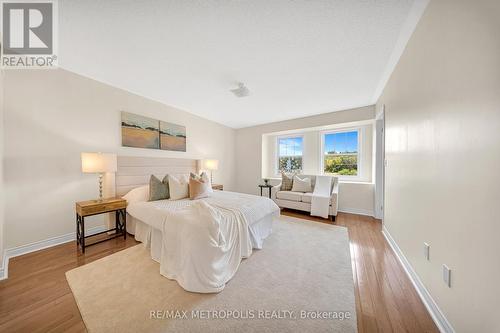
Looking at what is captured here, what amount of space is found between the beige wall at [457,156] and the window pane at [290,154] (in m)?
3.25

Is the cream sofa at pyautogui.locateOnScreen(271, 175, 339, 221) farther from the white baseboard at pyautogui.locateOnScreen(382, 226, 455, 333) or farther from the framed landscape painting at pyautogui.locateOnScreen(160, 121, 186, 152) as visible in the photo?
the framed landscape painting at pyautogui.locateOnScreen(160, 121, 186, 152)

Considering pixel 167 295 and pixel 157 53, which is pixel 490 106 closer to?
pixel 167 295

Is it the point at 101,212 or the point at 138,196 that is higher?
the point at 138,196

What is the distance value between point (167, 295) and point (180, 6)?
8.20 ft

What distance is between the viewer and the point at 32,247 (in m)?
2.13

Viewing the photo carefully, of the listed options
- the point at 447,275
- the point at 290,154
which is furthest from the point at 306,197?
the point at 447,275

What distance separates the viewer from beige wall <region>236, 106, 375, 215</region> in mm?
3812

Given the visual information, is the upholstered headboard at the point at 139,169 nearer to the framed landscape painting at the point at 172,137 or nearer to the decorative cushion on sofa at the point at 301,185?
the framed landscape painting at the point at 172,137

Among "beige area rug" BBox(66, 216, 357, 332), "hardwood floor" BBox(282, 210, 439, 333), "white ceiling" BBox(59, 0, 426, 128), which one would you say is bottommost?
"hardwood floor" BBox(282, 210, 439, 333)

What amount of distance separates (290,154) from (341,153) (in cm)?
141

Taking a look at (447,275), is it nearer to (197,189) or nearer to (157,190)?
(197,189)

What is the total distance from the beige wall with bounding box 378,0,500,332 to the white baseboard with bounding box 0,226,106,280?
3.81 meters

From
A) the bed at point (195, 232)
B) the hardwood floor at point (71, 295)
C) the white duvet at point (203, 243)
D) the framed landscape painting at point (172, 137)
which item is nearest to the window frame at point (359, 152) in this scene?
the hardwood floor at point (71, 295)

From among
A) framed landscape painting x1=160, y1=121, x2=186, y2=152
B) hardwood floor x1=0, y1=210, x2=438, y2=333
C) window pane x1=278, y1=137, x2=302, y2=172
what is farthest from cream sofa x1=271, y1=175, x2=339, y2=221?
Result: framed landscape painting x1=160, y1=121, x2=186, y2=152
